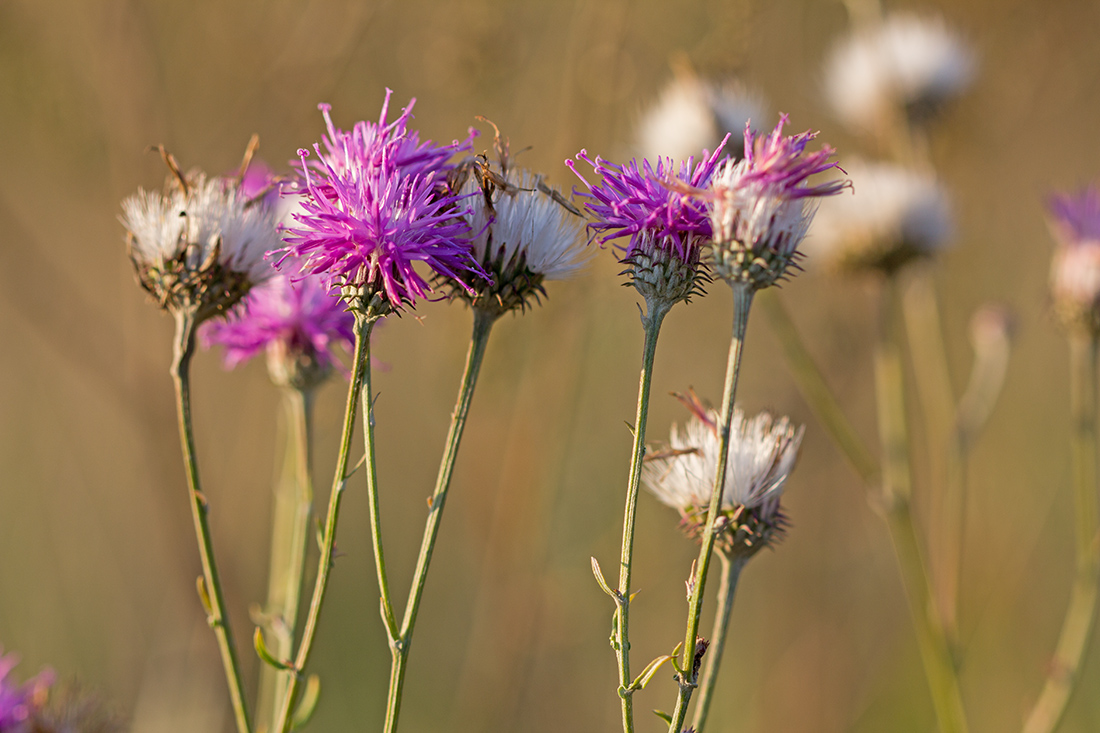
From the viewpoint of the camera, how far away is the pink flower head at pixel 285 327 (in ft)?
6.91

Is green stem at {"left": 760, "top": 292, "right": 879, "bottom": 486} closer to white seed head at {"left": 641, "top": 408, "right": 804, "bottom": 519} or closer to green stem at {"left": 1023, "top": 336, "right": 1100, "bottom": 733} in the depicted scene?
green stem at {"left": 1023, "top": 336, "right": 1100, "bottom": 733}

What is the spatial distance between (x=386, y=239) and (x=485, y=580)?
114 inches

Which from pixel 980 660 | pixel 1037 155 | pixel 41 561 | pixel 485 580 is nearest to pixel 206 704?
pixel 485 580

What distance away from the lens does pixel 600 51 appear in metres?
3.76

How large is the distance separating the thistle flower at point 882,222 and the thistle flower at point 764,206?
7.41 feet

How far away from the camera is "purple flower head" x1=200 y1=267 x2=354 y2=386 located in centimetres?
212

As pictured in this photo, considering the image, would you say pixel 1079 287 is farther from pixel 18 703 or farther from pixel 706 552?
pixel 18 703

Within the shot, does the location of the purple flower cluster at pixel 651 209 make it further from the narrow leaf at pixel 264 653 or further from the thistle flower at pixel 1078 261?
the thistle flower at pixel 1078 261

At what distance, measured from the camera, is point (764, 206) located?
139cm

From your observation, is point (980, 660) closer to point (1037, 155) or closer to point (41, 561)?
point (1037, 155)

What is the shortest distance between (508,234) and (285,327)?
850 mm

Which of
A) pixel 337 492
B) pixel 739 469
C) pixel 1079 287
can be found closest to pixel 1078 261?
pixel 1079 287

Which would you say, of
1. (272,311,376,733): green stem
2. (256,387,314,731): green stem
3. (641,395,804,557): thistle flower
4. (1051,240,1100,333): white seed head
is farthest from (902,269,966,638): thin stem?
(272,311,376,733): green stem

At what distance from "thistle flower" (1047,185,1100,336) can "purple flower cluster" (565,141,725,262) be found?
203 cm
